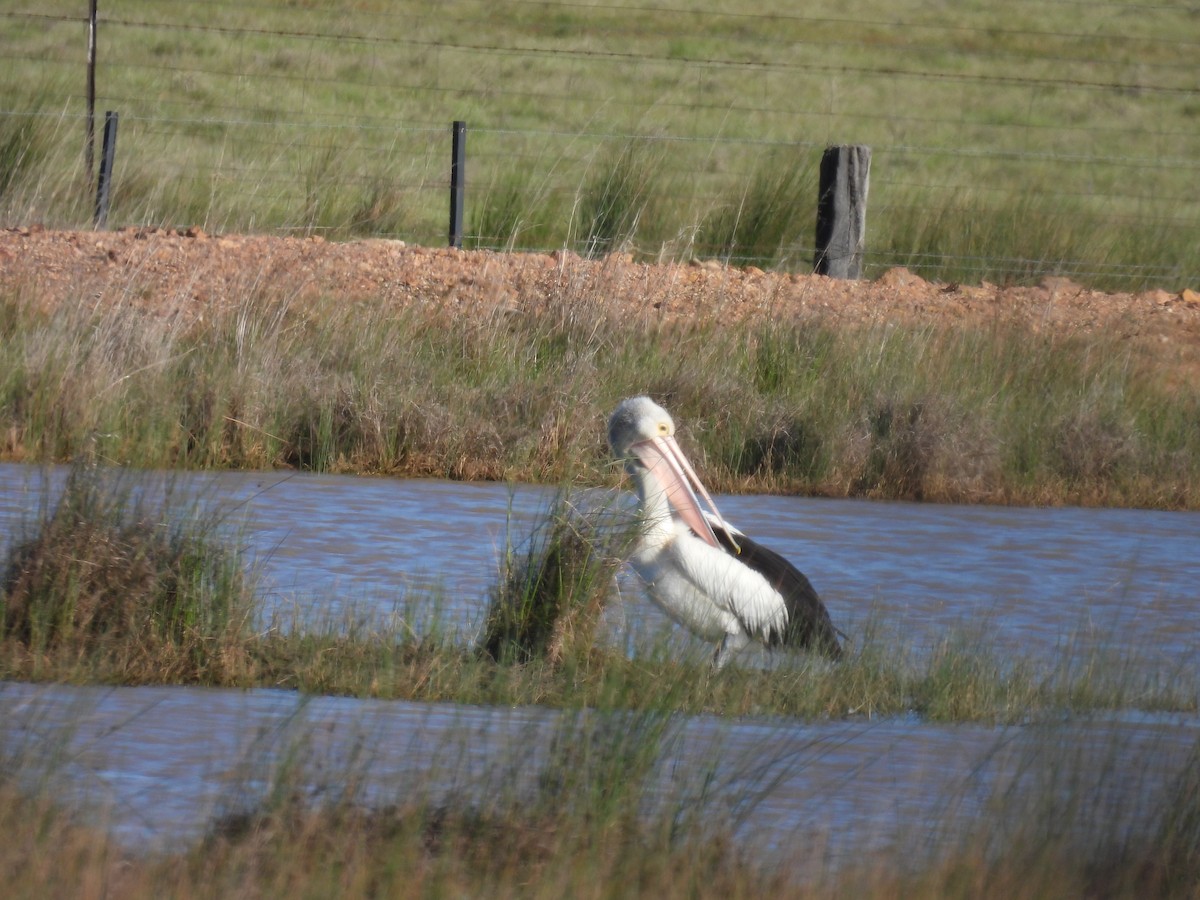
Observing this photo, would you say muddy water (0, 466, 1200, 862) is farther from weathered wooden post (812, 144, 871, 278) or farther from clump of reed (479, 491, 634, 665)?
weathered wooden post (812, 144, 871, 278)

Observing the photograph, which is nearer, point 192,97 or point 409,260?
point 409,260

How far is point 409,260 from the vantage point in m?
13.0

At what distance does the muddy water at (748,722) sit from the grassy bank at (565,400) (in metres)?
0.27

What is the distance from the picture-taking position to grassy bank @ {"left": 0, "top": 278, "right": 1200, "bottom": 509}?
8.62 metres

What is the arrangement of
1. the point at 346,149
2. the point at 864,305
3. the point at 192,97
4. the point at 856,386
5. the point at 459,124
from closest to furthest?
the point at 856,386, the point at 864,305, the point at 459,124, the point at 346,149, the point at 192,97

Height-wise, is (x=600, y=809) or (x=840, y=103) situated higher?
(x=840, y=103)

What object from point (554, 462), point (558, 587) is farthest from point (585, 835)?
point (554, 462)

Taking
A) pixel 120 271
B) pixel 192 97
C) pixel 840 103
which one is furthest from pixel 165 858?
pixel 840 103

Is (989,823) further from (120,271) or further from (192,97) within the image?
(192,97)

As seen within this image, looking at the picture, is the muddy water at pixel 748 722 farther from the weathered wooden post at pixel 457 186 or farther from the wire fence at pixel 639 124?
the weathered wooden post at pixel 457 186

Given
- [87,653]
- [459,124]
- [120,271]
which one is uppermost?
[459,124]

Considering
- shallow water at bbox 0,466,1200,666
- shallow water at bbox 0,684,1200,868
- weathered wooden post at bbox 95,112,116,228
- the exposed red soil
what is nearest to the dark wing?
shallow water at bbox 0,466,1200,666

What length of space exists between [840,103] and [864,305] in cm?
2376

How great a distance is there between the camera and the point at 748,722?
4918mm
